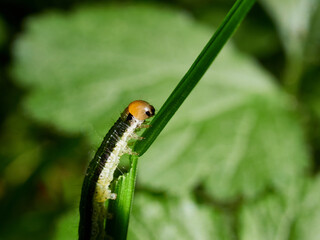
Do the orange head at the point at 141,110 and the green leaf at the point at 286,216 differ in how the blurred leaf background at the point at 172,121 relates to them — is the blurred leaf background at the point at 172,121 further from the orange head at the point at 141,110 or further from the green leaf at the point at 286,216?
the orange head at the point at 141,110

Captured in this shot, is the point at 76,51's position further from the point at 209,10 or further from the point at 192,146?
the point at 209,10

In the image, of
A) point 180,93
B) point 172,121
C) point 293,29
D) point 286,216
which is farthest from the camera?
point 293,29

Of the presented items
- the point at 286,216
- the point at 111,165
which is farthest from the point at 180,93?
the point at 286,216

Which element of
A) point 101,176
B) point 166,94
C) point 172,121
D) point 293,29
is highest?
point 293,29

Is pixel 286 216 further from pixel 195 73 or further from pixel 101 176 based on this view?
pixel 195 73

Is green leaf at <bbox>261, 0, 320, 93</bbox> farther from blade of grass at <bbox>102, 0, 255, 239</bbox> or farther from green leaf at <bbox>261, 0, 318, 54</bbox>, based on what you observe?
blade of grass at <bbox>102, 0, 255, 239</bbox>

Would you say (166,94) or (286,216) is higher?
(166,94)

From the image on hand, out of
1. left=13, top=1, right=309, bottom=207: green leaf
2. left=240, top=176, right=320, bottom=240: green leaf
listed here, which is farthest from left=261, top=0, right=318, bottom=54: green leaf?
left=240, top=176, right=320, bottom=240: green leaf
